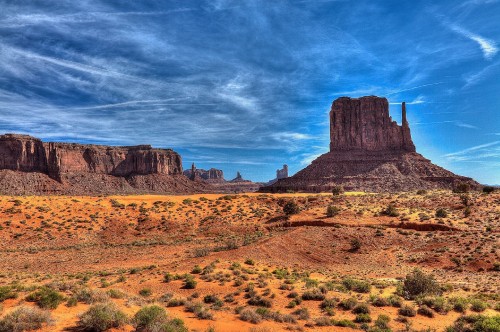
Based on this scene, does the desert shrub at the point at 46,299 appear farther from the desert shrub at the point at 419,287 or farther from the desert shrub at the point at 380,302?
the desert shrub at the point at 419,287

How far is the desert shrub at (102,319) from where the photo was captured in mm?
10422

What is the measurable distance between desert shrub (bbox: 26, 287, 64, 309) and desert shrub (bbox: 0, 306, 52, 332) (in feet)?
5.34

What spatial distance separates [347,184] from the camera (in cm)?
9256

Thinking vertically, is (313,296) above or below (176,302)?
below

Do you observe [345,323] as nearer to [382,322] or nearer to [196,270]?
[382,322]

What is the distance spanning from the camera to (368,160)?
109m

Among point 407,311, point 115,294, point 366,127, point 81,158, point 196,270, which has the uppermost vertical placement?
point 366,127

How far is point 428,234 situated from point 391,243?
4520 millimetres

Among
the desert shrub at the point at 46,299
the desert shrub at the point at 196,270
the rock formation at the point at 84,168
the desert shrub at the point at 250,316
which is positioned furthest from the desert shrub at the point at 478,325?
the rock formation at the point at 84,168

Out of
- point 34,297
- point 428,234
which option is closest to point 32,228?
point 34,297

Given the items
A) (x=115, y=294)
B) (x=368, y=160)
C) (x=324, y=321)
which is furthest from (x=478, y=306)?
(x=368, y=160)

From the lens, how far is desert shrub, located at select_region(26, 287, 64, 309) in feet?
40.5

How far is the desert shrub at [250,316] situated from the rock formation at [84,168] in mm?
116481

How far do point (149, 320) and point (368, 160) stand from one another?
108 m
